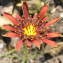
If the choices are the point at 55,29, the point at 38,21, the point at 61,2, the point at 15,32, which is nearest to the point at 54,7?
the point at 61,2

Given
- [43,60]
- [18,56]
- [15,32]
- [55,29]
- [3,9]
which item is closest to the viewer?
[15,32]

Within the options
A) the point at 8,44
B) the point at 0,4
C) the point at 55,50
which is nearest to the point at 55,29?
the point at 55,50

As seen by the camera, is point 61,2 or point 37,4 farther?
point 61,2

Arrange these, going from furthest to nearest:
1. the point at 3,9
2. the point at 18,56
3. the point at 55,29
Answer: the point at 3,9
the point at 55,29
the point at 18,56

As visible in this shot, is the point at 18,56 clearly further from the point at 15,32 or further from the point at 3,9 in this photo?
Answer: the point at 3,9

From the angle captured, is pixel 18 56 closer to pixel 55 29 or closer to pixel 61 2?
pixel 55 29

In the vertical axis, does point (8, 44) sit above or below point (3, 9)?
below
